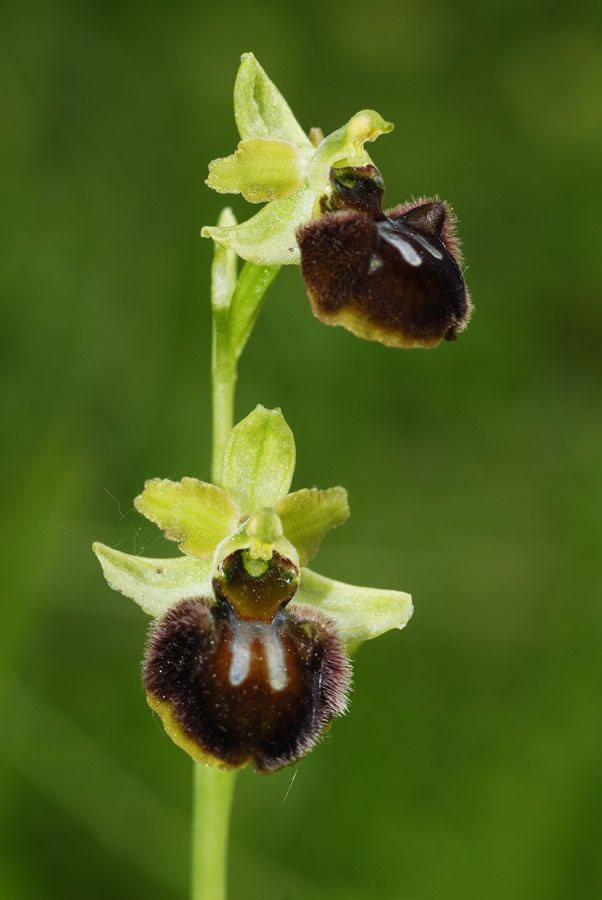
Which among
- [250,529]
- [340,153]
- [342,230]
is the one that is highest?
[340,153]

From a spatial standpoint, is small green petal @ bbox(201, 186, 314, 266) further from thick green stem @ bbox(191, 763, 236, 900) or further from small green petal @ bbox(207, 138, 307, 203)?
thick green stem @ bbox(191, 763, 236, 900)

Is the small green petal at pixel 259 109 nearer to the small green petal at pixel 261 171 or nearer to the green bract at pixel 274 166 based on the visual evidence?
the green bract at pixel 274 166

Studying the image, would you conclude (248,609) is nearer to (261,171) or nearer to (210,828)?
(210,828)

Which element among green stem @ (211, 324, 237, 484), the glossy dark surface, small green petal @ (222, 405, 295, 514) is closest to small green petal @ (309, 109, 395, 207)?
green stem @ (211, 324, 237, 484)

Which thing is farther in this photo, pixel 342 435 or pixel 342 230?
pixel 342 435

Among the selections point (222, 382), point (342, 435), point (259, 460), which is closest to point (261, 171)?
point (222, 382)

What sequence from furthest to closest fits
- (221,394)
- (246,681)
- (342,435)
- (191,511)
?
(342,435) → (221,394) → (191,511) → (246,681)
